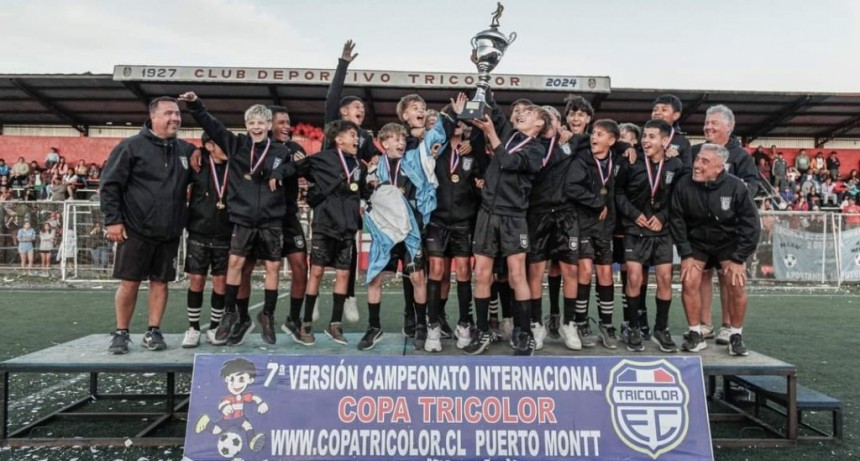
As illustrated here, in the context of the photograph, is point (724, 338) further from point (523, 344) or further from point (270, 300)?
point (270, 300)

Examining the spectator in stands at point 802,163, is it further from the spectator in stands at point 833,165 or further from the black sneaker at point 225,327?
the black sneaker at point 225,327

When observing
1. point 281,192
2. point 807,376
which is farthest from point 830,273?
point 281,192

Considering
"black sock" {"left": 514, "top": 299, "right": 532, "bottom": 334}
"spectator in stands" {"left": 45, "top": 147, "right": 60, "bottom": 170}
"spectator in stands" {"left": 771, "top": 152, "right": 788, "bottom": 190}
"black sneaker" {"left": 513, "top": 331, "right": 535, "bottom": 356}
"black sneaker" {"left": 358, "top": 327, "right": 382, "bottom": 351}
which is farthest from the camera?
"spectator in stands" {"left": 45, "top": 147, "right": 60, "bottom": 170}

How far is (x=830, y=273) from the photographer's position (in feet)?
44.6

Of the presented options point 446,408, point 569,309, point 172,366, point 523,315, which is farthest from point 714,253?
point 172,366

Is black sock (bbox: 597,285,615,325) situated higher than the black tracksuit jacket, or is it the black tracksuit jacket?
the black tracksuit jacket

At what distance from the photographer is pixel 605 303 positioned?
5.18 metres

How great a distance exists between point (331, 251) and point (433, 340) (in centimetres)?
118

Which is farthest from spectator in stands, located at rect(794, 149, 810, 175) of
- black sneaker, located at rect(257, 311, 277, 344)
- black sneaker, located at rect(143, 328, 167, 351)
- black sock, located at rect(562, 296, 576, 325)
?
black sneaker, located at rect(143, 328, 167, 351)

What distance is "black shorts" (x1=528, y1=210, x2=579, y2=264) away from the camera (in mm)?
4867

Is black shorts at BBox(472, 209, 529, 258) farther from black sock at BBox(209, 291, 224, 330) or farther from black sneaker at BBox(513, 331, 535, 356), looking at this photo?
black sock at BBox(209, 291, 224, 330)

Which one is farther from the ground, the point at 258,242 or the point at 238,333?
the point at 258,242

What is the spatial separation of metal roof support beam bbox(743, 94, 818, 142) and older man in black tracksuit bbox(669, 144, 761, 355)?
1755 cm

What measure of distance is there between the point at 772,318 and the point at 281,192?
25.9 feet
